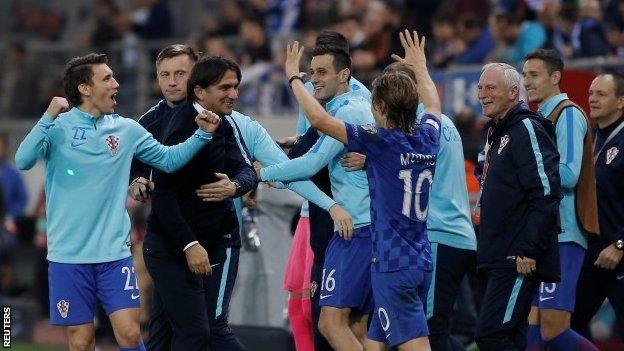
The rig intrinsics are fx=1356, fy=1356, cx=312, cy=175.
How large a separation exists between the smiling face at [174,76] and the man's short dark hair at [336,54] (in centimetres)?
95

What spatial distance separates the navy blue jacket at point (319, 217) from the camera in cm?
958

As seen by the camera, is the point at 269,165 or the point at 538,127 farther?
the point at 269,165

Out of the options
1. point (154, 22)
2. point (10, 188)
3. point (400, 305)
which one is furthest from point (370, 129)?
point (154, 22)

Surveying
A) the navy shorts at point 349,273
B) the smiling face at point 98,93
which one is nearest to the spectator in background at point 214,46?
the smiling face at point 98,93

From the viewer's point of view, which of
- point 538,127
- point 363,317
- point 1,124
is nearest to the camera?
point 538,127

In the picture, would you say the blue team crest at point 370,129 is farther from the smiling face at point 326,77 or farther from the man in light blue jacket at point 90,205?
the smiling face at point 326,77

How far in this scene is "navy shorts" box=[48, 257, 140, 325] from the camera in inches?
348

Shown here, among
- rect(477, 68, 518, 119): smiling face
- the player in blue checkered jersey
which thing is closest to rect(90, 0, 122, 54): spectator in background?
rect(477, 68, 518, 119): smiling face

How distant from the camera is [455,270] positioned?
984 cm

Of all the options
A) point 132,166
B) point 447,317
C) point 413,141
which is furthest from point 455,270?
point 132,166

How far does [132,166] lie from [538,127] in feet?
9.46

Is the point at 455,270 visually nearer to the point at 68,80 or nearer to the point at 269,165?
the point at 269,165

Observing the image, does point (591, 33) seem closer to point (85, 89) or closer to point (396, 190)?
point (396, 190)

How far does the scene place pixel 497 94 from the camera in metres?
9.13
